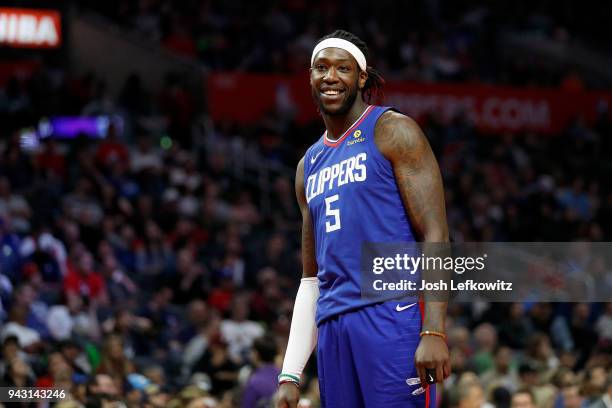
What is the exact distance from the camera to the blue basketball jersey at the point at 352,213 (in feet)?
15.5

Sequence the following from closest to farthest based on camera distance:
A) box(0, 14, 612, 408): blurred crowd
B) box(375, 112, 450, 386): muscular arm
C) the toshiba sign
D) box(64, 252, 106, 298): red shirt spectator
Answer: box(375, 112, 450, 386): muscular arm < box(0, 14, 612, 408): blurred crowd < box(64, 252, 106, 298): red shirt spectator < the toshiba sign

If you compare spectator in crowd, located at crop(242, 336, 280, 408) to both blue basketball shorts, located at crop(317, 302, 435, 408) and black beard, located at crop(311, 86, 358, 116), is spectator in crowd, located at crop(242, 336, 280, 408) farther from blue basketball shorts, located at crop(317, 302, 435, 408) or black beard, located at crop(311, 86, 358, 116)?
black beard, located at crop(311, 86, 358, 116)

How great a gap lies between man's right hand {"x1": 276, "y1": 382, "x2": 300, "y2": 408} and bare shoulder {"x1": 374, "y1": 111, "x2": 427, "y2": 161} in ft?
3.39

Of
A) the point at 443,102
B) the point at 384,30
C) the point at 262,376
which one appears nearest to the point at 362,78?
the point at 262,376

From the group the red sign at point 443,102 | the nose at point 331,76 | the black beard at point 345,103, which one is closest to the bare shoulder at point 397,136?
the black beard at point 345,103

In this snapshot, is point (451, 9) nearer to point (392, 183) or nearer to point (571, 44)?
point (571, 44)

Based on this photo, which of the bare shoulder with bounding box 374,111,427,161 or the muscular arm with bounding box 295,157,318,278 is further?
the muscular arm with bounding box 295,157,318,278

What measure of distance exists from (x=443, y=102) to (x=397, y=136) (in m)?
18.6

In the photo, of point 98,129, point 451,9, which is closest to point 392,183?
point 98,129

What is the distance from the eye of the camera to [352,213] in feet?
15.6

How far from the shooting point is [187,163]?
56.8 feet

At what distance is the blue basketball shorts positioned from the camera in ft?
14.9

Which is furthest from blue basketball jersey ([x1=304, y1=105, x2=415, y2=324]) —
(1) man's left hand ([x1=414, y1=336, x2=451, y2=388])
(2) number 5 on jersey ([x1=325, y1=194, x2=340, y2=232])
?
(1) man's left hand ([x1=414, y1=336, x2=451, y2=388])

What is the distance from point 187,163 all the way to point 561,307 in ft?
18.2
